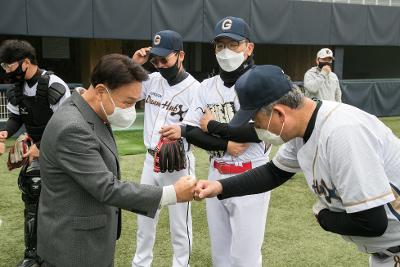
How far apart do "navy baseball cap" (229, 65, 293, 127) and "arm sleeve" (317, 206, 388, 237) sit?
67 cm

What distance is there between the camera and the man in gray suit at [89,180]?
2426mm

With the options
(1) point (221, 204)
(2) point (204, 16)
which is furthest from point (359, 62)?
(1) point (221, 204)

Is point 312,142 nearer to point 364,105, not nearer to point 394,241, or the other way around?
point 394,241

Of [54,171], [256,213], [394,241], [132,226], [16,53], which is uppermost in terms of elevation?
[16,53]

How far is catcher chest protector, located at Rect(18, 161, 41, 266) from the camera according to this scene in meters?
4.29

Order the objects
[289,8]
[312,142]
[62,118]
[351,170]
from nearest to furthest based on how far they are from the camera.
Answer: [351,170] < [312,142] < [62,118] < [289,8]

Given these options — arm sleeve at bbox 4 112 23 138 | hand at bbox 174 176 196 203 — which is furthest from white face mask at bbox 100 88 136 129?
arm sleeve at bbox 4 112 23 138

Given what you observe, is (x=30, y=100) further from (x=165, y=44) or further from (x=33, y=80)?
(x=165, y=44)

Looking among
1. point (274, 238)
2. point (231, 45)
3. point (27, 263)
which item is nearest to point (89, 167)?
point (231, 45)

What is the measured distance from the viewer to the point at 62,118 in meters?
2.48

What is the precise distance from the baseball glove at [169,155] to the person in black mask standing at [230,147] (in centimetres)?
20

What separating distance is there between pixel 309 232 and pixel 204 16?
986cm

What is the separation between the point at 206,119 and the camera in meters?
3.69

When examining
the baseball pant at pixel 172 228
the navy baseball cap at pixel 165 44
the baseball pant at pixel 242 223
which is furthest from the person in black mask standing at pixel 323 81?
the baseball pant at pixel 242 223
